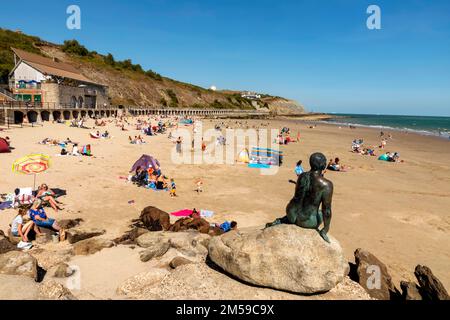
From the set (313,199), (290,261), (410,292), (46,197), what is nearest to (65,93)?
(46,197)

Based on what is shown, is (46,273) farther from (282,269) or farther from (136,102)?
(136,102)

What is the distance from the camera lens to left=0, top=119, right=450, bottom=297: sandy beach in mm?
9766

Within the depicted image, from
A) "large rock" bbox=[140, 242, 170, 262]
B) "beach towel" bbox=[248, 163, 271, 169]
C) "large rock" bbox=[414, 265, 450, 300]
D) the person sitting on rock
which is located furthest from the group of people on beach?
"beach towel" bbox=[248, 163, 271, 169]

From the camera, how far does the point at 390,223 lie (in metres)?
11.9

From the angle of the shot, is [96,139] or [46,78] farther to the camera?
[46,78]

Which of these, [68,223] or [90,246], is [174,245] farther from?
[68,223]

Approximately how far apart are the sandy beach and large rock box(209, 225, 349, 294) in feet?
9.35

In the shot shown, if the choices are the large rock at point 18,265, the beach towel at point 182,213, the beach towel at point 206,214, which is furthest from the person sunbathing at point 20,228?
the beach towel at point 206,214

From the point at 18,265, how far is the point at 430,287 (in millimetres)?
8770

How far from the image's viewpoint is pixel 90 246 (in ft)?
26.6

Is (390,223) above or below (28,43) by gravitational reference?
below

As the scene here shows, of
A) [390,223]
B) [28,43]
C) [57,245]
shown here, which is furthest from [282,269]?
[28,43]
